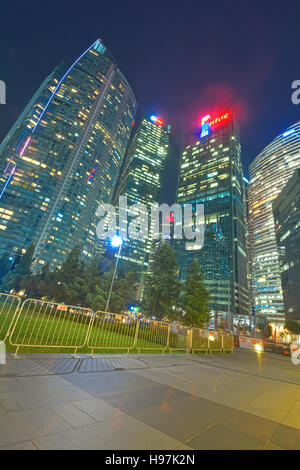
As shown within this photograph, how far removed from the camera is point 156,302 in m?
24.1

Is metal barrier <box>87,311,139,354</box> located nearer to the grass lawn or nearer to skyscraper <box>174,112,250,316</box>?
the grass lawn

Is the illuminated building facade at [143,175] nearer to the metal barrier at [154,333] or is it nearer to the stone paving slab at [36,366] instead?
the metal barrier at [154,333]

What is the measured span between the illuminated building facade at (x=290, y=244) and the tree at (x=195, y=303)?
57.4 meters

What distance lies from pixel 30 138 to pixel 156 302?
151379 millimetres

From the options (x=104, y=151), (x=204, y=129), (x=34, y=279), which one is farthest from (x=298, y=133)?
(x=34, y=279)

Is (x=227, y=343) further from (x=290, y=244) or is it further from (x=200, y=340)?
(x=290, y=244)

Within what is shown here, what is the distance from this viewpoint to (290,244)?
7212cm

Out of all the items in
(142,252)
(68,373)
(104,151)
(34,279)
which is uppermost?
(104,151)

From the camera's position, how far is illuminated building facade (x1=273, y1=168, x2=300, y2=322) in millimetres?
66438

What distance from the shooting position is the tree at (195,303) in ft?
76.6

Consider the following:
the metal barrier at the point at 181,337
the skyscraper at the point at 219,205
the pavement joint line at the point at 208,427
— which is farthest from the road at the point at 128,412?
the skyscraper at the point at 219,205

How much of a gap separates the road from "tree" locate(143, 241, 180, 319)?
18219 millimetres

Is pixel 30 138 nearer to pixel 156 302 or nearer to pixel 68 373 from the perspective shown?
pixel 156 302
